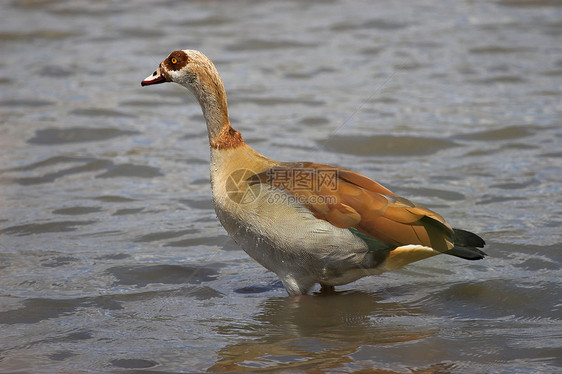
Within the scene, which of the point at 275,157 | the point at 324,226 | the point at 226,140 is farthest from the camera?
the point at 275,157

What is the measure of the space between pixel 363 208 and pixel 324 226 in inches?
12.1

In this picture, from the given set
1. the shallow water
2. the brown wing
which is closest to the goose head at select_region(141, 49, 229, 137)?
the brown wing

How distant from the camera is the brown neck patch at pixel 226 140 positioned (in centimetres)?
593

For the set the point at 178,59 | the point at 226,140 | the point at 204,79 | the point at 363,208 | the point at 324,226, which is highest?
the point at 178,59

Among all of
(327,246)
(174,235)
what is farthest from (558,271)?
(174,235)

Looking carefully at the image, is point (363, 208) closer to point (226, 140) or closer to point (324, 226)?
point (324, 226)

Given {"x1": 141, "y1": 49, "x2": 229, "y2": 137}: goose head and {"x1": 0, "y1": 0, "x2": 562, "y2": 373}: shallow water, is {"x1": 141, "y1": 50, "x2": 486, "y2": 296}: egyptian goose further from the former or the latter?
{"x1": 141, "y1": 49, "x2": 229, "y2": 137}: goose head

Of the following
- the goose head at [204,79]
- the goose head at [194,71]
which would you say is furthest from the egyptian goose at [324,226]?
the goose head at [194,71]

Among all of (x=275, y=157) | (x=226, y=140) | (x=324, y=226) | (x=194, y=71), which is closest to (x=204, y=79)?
(x=194, y=71)

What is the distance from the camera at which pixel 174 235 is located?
7.19 m

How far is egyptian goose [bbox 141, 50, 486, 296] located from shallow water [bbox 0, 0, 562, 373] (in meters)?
0.36

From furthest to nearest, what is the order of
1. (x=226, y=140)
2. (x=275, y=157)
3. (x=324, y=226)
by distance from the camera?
(x=275, y=157)
(x=226, y=140)
(x=324, y=226)

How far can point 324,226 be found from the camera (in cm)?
535

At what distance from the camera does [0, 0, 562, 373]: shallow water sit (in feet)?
16.6
